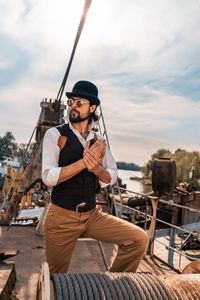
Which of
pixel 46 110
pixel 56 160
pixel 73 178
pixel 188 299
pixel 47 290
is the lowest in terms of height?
pixel 188 299

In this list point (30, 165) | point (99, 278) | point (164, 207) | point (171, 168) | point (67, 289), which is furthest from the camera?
point (164, 207)

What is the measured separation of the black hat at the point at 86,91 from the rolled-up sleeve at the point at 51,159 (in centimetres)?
41

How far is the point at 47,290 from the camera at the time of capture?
5.01 ft

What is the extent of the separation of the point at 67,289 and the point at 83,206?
661 millimetres

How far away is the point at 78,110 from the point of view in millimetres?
2381

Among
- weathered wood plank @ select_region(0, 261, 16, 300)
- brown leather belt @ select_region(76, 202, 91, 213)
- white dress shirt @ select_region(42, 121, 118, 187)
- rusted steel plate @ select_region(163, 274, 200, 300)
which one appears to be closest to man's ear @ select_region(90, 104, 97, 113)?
white dress shirt @ select_region(42, 121, 118, 187)

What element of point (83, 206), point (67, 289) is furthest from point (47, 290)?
point (83, 206)

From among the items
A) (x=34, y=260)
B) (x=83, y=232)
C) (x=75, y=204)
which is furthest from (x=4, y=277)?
(x=34, y=260)

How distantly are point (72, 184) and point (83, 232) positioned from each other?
0.46m

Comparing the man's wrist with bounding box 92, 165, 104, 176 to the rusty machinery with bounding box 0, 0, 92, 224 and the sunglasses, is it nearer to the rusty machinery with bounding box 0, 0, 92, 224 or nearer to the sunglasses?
the sunglasses

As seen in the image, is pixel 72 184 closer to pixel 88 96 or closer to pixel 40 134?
pixel 88 96

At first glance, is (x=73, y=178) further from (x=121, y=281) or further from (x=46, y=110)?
(x=46, y=110)

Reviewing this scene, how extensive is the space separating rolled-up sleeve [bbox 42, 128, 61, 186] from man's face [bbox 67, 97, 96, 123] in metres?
0.22

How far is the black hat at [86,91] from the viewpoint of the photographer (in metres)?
2.38
